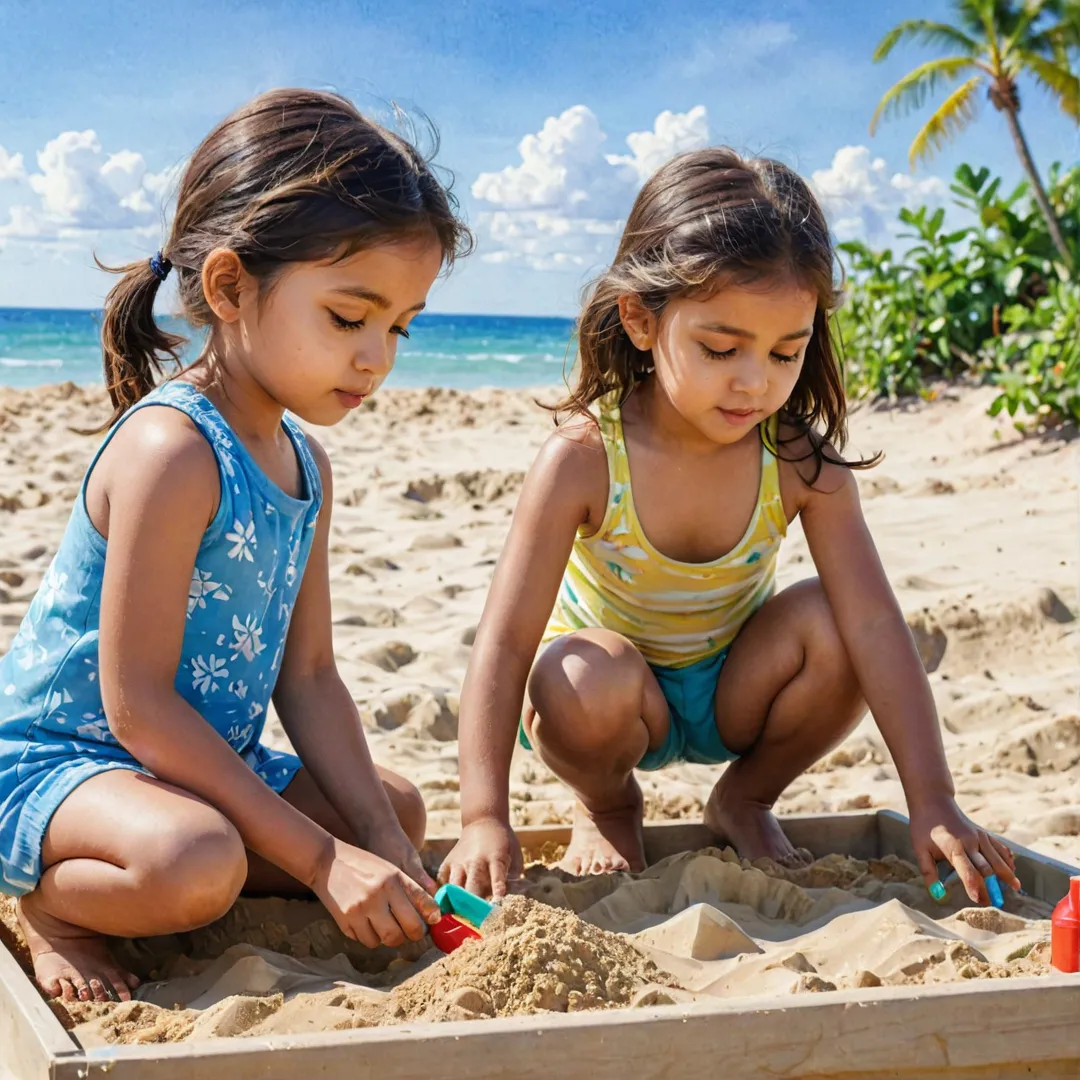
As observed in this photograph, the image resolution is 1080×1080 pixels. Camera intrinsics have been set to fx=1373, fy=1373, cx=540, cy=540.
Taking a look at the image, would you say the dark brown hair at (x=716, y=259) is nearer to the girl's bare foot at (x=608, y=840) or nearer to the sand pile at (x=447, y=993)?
the girl's bare foot at (x=608, y=840)

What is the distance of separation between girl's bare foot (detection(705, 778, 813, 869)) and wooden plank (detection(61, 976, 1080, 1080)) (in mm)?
844

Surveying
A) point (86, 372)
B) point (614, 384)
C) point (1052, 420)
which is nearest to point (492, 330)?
point (86, 372)

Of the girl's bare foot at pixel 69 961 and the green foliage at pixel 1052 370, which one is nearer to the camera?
the girl's bare foot at pixel 69 961

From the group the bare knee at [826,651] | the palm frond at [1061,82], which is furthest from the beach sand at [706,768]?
the palm frond at [1061,82]

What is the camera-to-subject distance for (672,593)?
2666mm

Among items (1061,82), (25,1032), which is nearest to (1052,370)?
(25,1032)

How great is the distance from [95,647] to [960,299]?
24.7ft

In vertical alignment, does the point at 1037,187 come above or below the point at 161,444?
above

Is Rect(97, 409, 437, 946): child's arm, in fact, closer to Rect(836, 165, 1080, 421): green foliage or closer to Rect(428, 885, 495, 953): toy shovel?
Rect(428, 885, 495, 953): toy shovel

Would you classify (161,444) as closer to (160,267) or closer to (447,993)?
(160,267)

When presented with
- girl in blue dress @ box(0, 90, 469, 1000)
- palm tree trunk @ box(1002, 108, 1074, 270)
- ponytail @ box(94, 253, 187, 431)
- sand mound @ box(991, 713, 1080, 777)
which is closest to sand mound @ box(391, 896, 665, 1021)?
girl in blue dress @ box(0, 90, 469, 1000)

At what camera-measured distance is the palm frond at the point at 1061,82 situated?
14516 mm

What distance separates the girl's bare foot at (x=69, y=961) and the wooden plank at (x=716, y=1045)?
46 cm

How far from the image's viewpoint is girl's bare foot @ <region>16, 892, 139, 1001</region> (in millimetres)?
1862
